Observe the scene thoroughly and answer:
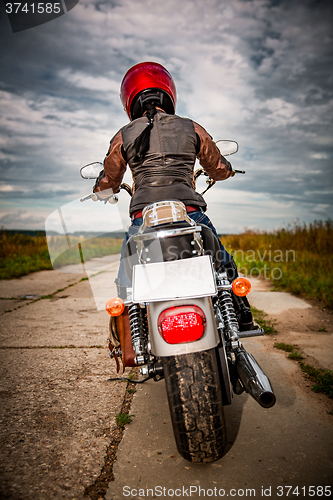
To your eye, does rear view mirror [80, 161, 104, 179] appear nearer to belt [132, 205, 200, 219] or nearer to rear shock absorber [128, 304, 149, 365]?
belt [132, 205, 200, 219]

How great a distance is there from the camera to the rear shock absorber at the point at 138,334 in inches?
62.4

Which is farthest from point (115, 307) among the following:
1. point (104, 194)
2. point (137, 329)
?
point (104, 194)

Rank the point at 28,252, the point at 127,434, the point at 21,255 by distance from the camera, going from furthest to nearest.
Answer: the point at 28,252, the point at 21,255, the point at 127,434

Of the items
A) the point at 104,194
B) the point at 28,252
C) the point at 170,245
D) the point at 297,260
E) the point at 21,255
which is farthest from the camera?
the point at 28,252

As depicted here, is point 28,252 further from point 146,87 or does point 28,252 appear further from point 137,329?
point 137,329

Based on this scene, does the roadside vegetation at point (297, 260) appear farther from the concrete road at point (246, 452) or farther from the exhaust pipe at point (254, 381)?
the exhaust pipe at point (254, 381)

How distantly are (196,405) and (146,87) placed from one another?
2073 millimetres

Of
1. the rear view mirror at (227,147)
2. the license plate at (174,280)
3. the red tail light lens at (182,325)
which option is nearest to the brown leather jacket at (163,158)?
the rear view mirror at (227,147)

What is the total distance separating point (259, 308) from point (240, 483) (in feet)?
10.2

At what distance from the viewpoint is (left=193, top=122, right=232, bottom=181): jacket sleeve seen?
2.02 metres

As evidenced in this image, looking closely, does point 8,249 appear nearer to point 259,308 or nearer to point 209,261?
point 259,308

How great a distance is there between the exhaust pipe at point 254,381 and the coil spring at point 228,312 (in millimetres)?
139

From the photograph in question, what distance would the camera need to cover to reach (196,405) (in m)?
1.32

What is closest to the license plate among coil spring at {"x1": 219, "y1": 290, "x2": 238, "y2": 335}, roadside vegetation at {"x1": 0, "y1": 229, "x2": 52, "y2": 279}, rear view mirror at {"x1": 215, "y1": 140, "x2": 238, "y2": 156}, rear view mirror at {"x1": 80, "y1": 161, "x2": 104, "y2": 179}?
coil spring at {"x1": 219, "y1": 290, "x2": 238, "y2": 335}
